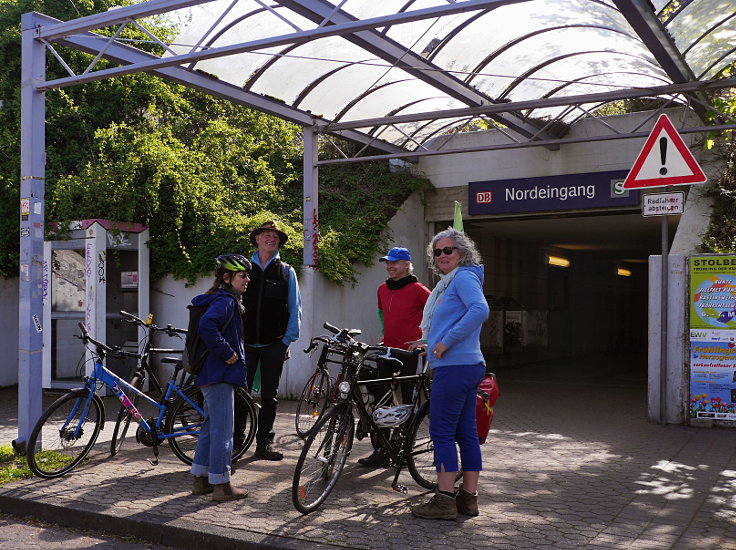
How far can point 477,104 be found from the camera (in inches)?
427

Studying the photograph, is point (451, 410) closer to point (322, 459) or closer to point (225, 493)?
point (322, 459)

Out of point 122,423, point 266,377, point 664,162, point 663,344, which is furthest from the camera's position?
point 663,344

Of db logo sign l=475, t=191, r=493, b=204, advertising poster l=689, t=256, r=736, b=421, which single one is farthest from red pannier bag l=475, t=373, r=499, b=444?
db logo sign l=475, t=191, r=493, b=204

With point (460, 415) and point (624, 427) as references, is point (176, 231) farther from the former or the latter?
point (460, 415)

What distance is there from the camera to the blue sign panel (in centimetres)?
1220

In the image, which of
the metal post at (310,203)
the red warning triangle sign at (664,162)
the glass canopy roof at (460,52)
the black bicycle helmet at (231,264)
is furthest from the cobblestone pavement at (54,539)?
the metal post at (310,203)

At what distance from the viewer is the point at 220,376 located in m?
5.46

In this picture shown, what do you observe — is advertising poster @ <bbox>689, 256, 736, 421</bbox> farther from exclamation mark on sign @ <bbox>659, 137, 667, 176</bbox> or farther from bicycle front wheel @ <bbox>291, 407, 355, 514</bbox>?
bicycle front wheel @ <bbox>291, 407, 355, 514</bbox>

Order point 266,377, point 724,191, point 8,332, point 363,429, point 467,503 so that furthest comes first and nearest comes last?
point 8,332 < point 724,191 < point 266,377 < point 363,429 < point 467,503

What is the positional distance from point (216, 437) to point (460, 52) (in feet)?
19.7

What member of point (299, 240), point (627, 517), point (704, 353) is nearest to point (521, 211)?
point (299, 240)

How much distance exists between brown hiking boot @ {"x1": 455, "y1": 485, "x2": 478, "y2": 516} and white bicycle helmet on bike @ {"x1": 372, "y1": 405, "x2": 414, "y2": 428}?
0.70m

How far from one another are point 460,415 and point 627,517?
4.14ft

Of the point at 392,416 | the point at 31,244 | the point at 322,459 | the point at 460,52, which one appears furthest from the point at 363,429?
the point at 460,52
